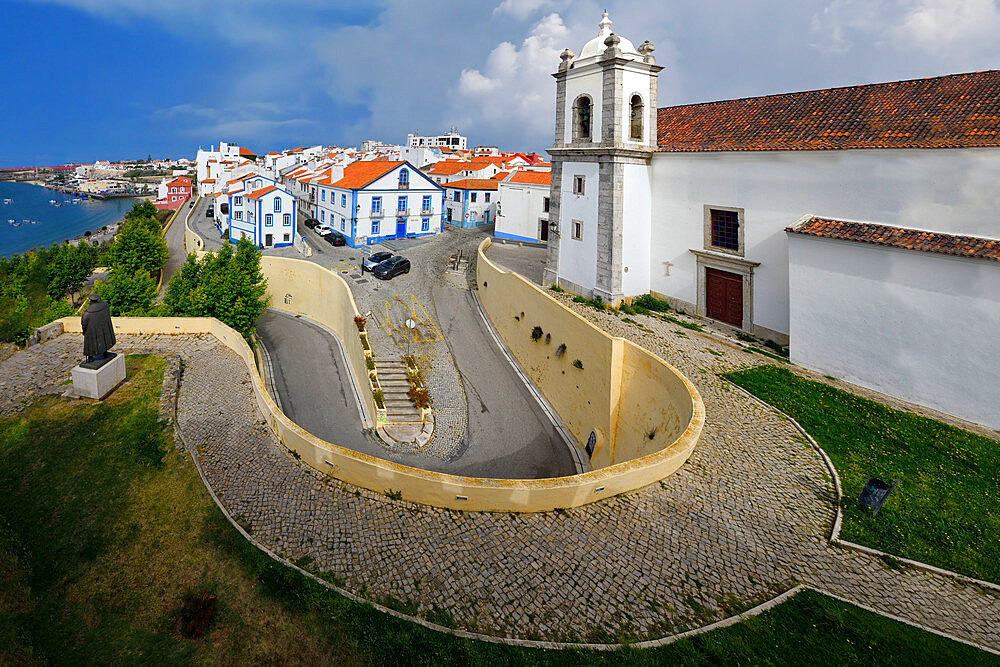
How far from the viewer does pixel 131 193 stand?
544 feet

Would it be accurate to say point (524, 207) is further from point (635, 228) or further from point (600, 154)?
point (635, 228)

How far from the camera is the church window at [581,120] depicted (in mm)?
24263

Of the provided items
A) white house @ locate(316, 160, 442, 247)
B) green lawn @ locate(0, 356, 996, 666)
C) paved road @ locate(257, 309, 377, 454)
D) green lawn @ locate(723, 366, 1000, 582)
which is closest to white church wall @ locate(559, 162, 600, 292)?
green lawn @ locate(723, 366, 1000, 582)

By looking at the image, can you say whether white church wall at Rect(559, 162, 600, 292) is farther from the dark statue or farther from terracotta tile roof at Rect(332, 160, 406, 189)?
terracotta tile roof at Rect(332, 160, 406, 189)

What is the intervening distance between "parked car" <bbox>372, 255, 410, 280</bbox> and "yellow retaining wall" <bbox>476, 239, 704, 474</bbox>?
29.2ft

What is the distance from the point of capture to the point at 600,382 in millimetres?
18500

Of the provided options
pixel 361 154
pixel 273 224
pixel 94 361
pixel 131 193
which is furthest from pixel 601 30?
pixel 131 193

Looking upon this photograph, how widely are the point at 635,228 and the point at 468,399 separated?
11.3 meters

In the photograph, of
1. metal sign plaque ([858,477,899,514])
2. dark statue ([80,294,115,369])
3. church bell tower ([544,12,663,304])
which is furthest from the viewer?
church bell tower ([544,12,663,304])

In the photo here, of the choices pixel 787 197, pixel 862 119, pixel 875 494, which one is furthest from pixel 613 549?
pixel 862 119

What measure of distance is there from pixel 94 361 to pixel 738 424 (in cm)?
1945

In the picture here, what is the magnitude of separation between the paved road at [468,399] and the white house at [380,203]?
12075mm

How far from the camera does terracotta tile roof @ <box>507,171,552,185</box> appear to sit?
42.0 metres

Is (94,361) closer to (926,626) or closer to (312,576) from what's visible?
(312,576)
